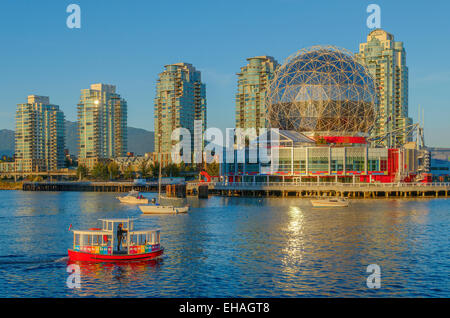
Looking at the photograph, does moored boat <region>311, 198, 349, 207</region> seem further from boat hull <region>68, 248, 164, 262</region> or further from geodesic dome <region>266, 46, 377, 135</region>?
boat hull <region>68, 248, 164, 262</region>

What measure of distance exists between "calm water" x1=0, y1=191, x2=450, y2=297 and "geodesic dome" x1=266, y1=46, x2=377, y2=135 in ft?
213

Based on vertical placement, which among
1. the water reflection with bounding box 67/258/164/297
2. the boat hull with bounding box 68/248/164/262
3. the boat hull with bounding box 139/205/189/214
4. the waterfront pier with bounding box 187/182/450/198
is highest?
the waterfront pier with bounding box 187/182/450/198

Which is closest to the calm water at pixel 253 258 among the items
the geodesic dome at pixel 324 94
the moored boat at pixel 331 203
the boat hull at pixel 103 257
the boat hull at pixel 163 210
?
the boat hull at pixel 103 257

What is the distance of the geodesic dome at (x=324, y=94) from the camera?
142375mm

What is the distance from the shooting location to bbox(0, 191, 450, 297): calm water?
37312 mm

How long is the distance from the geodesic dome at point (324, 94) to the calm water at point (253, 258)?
213ft

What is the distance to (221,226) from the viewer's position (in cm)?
7019

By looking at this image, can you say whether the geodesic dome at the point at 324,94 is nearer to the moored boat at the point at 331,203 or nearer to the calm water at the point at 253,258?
the moored boat at the point at 331,203

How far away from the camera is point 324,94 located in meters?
142

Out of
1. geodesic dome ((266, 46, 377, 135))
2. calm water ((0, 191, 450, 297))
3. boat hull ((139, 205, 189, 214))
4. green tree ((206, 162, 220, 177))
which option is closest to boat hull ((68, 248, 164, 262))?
calm water ((0, 191, 450, 297))

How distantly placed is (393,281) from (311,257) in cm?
957

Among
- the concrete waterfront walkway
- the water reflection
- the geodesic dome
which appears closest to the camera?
the water reflection

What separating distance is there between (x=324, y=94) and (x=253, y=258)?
329ft
